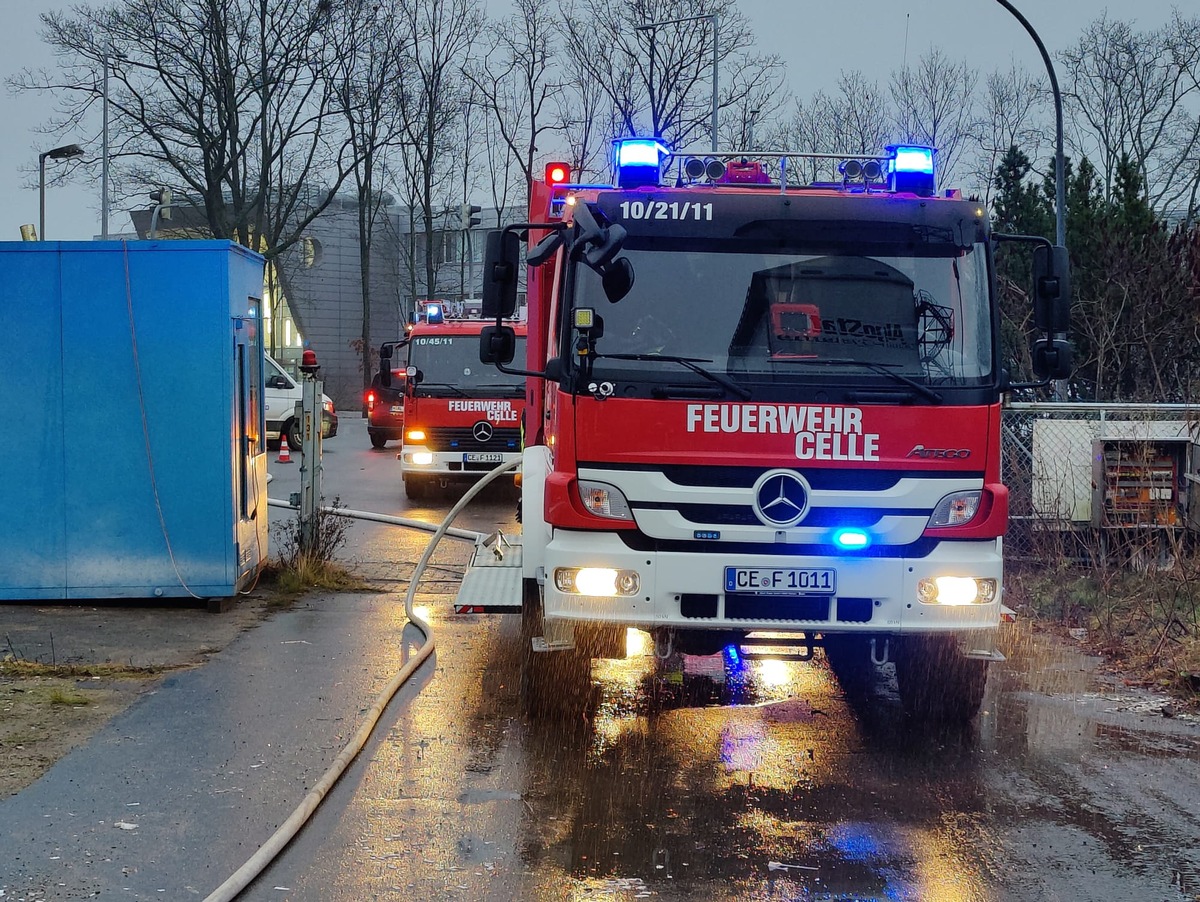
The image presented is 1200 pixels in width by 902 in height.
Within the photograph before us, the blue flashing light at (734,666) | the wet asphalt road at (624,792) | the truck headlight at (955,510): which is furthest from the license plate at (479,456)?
the truck headlight at (955,510)

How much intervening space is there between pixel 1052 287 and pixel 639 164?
2149 millimetres

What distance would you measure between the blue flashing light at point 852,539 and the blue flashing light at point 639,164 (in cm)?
196

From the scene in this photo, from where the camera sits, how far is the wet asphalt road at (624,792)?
4609 mm

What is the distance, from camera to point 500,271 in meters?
6.64

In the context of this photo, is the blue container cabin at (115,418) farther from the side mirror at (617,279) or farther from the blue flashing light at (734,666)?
the side mirror at (617,279)

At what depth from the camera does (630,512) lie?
6.16 m

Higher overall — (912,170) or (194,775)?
(912,170)

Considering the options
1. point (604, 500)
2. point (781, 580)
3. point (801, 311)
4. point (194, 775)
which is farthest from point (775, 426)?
point (194, 775)

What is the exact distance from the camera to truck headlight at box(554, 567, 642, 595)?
20.2ft

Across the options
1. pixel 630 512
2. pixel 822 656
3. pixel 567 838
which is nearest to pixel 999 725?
pixel 822 656

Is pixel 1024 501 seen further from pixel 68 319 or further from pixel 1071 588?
pixel 68 319

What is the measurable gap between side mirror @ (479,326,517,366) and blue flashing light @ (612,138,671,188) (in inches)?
37.5

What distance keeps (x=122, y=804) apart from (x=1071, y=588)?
24.4 feet

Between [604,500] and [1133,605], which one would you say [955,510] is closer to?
[604,500]
